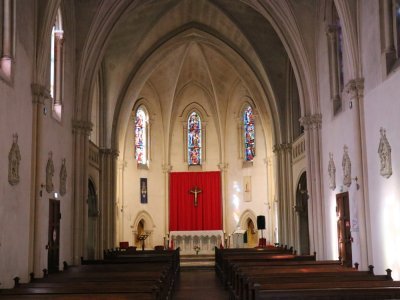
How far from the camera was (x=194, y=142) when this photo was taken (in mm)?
35312

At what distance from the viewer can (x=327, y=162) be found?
1914 centimetres

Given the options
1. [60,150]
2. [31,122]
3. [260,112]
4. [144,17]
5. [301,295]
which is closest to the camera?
[301,295]

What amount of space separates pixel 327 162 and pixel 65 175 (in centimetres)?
935

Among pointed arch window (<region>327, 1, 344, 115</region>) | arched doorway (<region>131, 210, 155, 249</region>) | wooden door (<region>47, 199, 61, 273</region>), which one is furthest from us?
arched doorway (<region>131, 210, 155, 249</region>)

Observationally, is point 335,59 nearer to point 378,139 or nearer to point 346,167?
point 346,167

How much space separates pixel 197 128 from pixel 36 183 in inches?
843

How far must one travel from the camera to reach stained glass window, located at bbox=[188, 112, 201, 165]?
3525cm

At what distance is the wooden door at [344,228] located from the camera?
16766mm

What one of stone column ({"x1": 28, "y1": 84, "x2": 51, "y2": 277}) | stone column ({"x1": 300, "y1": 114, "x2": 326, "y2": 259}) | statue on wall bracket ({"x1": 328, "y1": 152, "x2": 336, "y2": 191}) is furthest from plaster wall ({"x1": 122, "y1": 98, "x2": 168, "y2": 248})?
stone column ({"x1": 28, "y1": 84, "x2": 51, "y2": 277})

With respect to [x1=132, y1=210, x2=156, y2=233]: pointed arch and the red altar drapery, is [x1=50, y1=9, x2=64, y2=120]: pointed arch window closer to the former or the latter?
[x1=132, y1=210, x2=156, y2=233]: pointed arch

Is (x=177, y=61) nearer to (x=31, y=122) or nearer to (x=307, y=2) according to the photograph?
(x=307, y=2)

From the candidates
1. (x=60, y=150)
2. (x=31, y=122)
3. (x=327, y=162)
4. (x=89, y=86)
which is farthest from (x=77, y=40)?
(x=327, y=162)

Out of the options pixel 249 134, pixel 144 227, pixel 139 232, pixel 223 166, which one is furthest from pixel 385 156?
pixel 139 232

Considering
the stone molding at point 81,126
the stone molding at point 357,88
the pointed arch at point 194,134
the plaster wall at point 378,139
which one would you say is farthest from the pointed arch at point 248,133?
the plaster wall at point 378,139
